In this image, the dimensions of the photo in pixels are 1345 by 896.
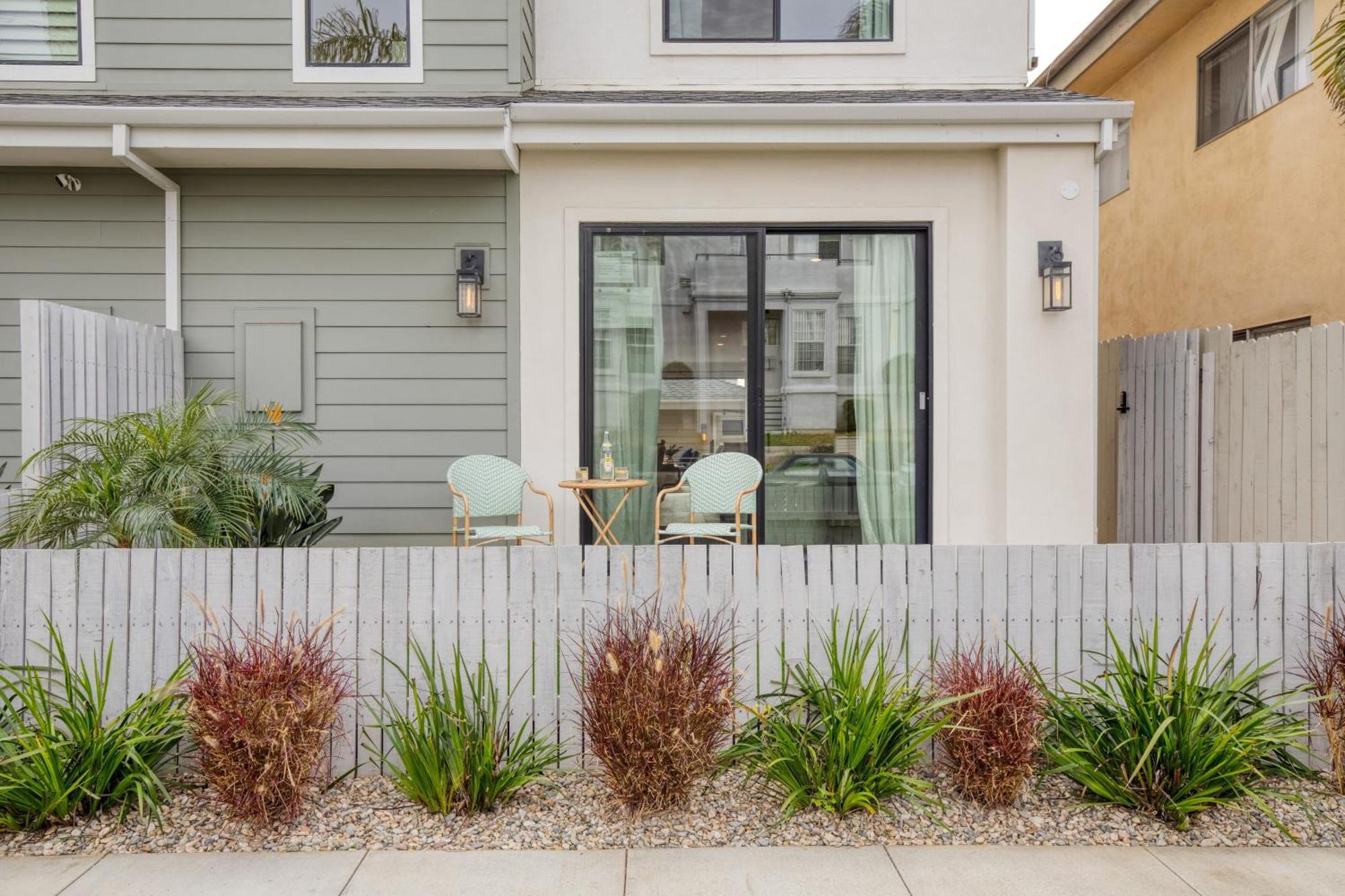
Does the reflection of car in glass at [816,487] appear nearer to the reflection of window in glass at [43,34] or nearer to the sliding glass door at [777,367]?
the sliding glass door at [777,367]

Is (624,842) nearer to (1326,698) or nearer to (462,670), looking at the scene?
(462,670)

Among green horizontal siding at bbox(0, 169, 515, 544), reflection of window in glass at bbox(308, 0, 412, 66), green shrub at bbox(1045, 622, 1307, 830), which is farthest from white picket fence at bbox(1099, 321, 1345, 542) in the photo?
reflection of window in glass at bbox(308, 0, 412, 66)

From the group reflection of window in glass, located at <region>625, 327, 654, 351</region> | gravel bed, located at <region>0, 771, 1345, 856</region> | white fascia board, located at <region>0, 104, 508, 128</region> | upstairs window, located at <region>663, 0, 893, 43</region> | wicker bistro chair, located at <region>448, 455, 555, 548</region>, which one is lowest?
gravel bed, located at <region>0, 771, 1345, 856</region>

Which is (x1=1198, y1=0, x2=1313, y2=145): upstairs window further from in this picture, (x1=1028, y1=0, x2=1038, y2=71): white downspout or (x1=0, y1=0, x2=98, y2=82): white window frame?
(x1=0, y1=0, x2=98, y2=82): white window frame

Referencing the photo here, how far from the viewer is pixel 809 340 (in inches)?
211

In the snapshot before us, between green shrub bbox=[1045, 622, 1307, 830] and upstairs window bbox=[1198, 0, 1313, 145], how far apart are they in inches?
243

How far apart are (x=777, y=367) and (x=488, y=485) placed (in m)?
1.89

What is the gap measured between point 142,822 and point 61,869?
22 centimetres

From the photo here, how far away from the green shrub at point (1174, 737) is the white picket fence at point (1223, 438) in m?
1.84

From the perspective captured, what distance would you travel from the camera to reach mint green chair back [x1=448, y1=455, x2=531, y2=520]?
4.88m

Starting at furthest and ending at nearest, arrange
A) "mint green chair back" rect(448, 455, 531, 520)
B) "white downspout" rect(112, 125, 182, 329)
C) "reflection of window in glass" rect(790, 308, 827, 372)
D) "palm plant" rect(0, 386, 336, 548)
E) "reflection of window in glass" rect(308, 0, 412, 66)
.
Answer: "reflection of window in glass" rect(790, 308, 827, 372), "reflection of window in glass" rect(308, 0, 412, 66), "white downspout" rect(112, 125, 182, 329), "mint green chair back" rect(448, 455, 531, 520), "palm plant" rect(0, 386, 336, 548)

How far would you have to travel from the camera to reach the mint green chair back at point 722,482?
4988 mm

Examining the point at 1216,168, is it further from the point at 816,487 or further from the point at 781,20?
the point at 816,487

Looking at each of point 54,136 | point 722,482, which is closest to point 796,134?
point 722,482
